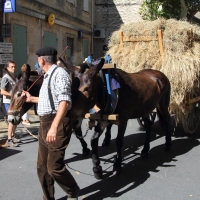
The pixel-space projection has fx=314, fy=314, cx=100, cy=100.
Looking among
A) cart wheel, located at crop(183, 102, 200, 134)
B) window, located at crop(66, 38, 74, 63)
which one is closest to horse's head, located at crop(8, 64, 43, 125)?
cart wheel, located at crop(183, 102, 200, 134)

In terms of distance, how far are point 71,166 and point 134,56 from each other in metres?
2.83

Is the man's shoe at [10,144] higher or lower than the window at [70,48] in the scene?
lower

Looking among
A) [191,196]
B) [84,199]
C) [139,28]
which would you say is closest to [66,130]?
[84,199]

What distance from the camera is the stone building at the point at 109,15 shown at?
71.6 feet

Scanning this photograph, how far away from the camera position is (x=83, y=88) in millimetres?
3873

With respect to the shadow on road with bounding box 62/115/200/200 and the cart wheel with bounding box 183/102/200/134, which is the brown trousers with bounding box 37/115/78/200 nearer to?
the shadow on road with bounding box 62/115/200/200

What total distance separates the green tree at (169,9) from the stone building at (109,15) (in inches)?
253

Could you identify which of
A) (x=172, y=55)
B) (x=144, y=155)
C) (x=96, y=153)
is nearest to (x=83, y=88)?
(x=96, y=153)

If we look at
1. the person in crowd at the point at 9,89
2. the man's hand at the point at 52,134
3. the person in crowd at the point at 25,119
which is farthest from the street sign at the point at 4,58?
the man's hand at the point at 52,134

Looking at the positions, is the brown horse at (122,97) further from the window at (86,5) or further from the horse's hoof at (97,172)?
the window at (86,5)

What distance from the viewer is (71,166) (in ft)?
17.4

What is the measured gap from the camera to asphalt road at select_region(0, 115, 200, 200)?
4.19 metres

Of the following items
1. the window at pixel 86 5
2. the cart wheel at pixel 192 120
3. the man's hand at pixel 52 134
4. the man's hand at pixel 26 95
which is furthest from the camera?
the window at pixel 86 5

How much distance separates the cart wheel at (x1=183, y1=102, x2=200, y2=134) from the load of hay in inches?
12.2
